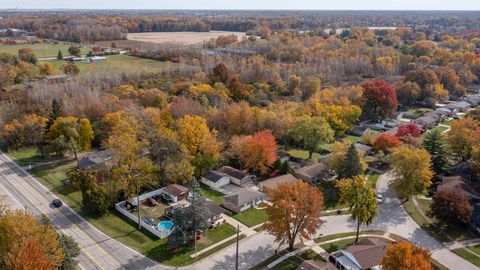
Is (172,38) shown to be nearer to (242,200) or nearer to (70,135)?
(70,135)

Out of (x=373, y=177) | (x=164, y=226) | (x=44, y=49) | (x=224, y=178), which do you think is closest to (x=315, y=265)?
(x=164, y=226)

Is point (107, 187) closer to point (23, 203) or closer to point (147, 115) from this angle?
point (23, 203)

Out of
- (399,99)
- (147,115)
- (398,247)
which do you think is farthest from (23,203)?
(399,99)

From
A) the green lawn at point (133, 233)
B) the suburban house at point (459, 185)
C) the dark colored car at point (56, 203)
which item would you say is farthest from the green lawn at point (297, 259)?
the dark colored car at point (56, 203)

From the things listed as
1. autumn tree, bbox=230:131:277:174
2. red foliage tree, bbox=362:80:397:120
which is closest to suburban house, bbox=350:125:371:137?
red foliage tree, bbox=362:80:397:120

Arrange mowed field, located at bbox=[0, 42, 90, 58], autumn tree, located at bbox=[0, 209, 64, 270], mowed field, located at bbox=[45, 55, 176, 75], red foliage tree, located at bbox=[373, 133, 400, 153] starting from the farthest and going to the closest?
1. mowed field, located at bbox=[0, 42, 90, 58]
2. mowed field, located at bbox=[45, 55, 176, 75]
3. red foliage tree, located at bbox=[373, 133, 400, 153]
4. autumn tree, located at bbox=[0, 209, 64, 270]

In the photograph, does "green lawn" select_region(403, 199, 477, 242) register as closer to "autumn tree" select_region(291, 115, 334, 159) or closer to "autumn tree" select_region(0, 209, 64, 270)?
"autumn tree" select_region(291, 115, 334, 159)
